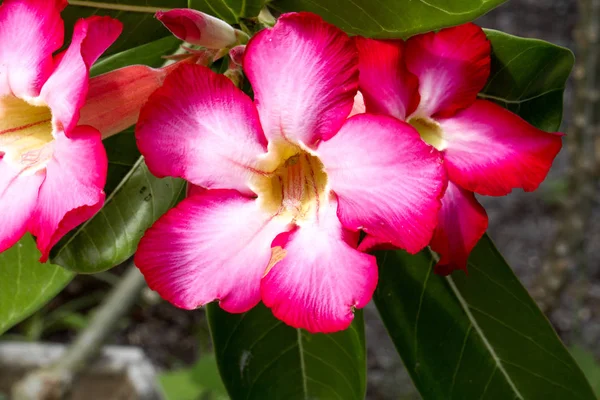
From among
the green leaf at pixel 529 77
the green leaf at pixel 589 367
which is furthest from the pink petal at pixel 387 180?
the green leaf at pixel 589 367

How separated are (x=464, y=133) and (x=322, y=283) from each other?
20 centimetres

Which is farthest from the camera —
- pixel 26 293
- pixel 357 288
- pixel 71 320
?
pixel 71 320

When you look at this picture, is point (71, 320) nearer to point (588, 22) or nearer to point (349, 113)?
→ point (588, 22)

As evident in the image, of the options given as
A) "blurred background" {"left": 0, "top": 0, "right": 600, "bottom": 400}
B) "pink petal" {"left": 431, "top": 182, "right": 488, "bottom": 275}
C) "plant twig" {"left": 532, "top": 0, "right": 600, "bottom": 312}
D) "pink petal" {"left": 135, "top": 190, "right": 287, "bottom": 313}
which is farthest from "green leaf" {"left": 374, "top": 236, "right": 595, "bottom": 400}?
"blurred background" {"left": 0, "top": 0, "right": 600, "bottom": 400}

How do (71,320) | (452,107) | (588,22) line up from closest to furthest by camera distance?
(452,107)
(588,22)
(71,320)

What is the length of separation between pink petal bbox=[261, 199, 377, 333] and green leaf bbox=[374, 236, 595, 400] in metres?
0.28

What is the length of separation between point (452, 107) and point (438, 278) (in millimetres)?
251

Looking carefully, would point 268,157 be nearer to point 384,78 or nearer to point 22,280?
point 384,78

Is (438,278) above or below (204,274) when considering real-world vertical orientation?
below

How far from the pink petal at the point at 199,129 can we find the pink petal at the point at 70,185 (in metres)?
0.04

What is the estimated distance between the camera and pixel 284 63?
0.50 m

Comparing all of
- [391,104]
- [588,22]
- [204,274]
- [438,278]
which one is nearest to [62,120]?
[204,274]

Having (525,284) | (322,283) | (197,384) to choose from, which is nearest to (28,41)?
(322,283)

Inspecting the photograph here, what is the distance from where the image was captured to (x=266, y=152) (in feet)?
1.82
